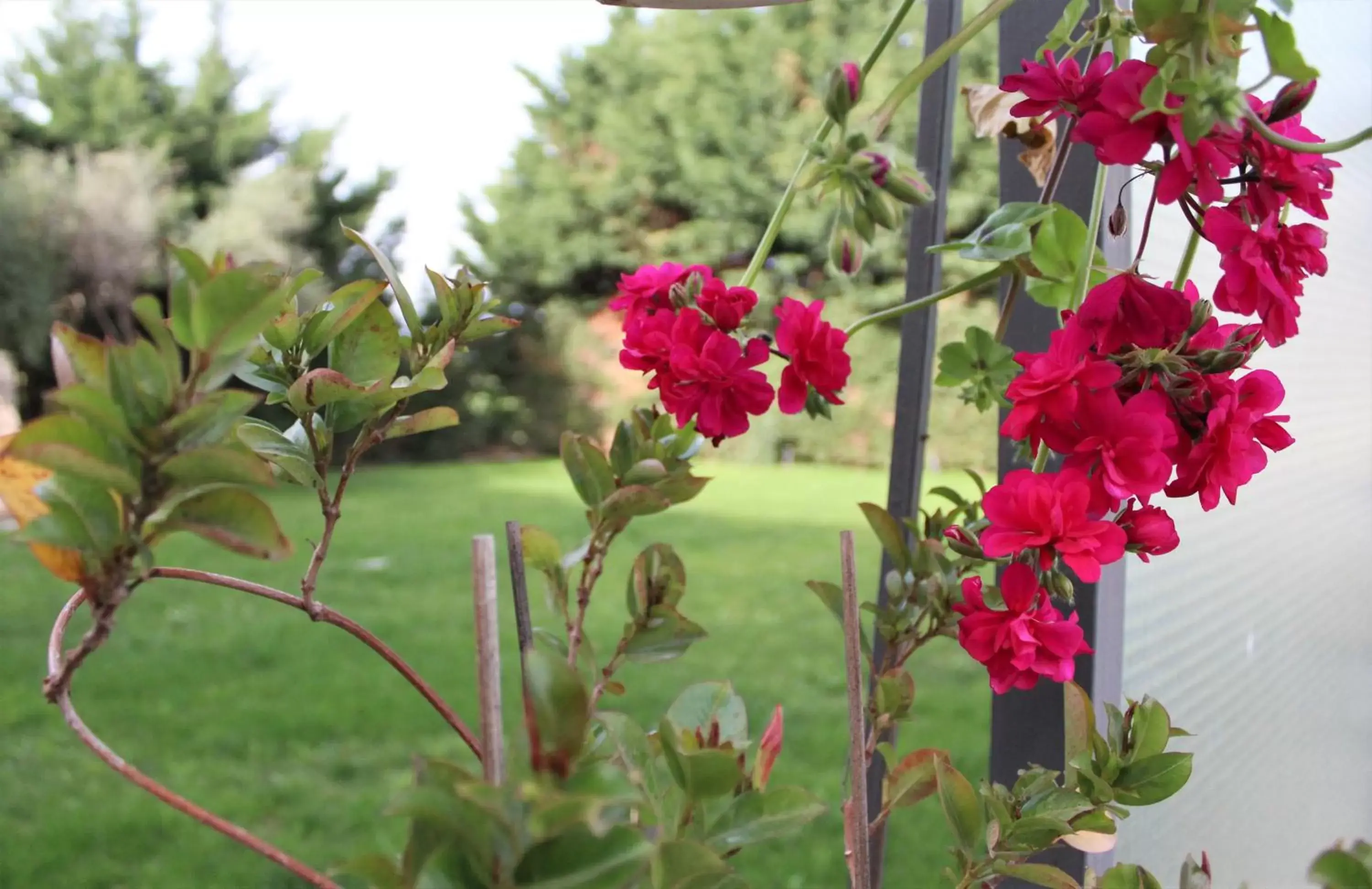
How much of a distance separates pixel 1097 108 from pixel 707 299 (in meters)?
0.14

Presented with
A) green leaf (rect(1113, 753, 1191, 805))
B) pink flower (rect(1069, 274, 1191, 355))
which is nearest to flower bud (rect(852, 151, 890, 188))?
pink flower (rect(1069, 274, 1191, 355))

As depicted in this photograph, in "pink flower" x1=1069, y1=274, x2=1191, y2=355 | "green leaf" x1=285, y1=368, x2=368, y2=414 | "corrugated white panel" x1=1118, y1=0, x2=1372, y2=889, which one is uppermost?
"pink flower" x1=1069, y1=274, x2=1191, y2=355

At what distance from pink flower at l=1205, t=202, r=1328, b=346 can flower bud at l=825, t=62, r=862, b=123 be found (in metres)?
0.12

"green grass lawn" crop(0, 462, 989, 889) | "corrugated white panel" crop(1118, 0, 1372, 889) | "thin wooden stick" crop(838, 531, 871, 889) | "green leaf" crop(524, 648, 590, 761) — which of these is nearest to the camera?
"green leaf" crop(524, 648, 590, 761)

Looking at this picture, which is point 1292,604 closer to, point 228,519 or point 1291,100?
point 1291,100

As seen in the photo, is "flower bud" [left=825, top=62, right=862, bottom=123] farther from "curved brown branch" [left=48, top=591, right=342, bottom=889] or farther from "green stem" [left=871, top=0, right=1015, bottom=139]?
"curved brown branch" [left=48, top=591, right=342, bottom=889]

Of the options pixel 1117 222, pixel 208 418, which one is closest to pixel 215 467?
pixel 208 418

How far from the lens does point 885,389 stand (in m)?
6.38

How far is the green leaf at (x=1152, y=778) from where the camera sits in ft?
0.98

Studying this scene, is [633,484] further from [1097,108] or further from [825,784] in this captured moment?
[825,784]

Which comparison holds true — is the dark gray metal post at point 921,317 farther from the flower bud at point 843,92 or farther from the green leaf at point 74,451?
the green leaf at point 74,451

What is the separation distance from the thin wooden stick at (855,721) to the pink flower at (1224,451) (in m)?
0.05

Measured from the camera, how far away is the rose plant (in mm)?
170

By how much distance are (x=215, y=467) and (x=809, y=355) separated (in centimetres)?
27
